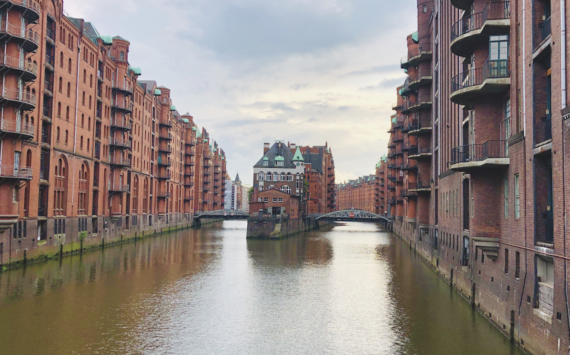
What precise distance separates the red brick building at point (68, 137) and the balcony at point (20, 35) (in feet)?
0.24

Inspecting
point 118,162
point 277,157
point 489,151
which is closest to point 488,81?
point 489,151

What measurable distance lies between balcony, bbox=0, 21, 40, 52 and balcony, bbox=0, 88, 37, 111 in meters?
3.36

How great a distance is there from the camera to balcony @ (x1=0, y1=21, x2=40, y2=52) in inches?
1348

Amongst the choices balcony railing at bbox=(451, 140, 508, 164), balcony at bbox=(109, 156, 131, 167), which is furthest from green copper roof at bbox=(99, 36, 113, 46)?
balcony railing at bbox=(451, 140, 508, 164)

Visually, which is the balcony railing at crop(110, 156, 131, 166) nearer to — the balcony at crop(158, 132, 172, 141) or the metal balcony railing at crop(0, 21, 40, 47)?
the balcony at crop(158, 132, 172, 141)

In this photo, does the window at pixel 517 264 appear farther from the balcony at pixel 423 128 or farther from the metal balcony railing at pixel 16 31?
the metal balcony railing at pixel 16 31

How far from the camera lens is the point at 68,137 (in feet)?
156

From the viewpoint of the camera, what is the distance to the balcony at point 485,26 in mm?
20938

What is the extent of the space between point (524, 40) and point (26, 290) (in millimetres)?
29566

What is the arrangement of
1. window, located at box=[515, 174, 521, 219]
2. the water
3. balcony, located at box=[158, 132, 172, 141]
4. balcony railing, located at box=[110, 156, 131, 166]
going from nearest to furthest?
window, located at box=[515, 174, 521, 219]
the water
balcony railing, located at box=[110, 156, 131, 166]
balcony, located at box=[158, 132, 172, 141]

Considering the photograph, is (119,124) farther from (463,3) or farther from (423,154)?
(463,3)

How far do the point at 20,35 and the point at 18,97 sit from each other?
14.4 feet

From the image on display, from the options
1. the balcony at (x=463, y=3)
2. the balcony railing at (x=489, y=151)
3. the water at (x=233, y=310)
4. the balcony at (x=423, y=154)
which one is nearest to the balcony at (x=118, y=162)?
the water at (x=233, y=310)

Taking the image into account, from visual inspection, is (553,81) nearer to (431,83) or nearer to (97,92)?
(431,83)
